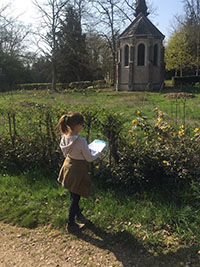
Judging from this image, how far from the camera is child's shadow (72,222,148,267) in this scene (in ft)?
9.23

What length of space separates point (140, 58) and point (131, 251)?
25.7 metres

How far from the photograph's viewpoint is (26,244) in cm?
312

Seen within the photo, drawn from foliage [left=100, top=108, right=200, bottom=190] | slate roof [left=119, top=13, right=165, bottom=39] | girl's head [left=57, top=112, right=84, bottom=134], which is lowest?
foliage [left=100, top=108, right=200, bottom=190]

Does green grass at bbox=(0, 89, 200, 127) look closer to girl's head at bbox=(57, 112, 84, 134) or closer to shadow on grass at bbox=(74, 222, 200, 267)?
girl's head at bbox=(57, 112, 84, 134)

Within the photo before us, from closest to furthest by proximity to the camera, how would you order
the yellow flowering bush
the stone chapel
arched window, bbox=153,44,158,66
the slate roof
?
the yellow flowering bush
the slate roof
the stone chapel
arched window, bbox=153,44,158,66

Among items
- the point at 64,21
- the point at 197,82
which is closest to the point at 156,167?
the point at 197,82

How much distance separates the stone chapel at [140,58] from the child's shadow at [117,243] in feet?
77.2

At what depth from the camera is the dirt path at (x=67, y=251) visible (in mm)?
2725

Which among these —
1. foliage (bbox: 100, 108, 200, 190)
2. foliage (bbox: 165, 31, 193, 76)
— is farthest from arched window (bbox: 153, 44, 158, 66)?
foliage (bbox: 100, 108, 200, 190)

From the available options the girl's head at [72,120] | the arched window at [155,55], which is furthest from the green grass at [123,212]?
the arched window at [155,55]

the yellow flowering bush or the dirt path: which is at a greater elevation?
the yellow flowering bush

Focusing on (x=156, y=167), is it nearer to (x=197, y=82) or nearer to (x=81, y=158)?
(x=81, y=158)

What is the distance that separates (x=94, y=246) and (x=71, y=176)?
0.92 m

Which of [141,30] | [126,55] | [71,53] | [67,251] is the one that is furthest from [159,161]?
[71,53]
